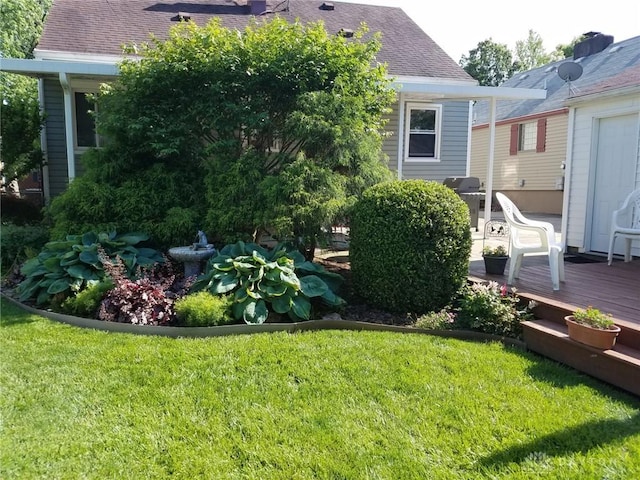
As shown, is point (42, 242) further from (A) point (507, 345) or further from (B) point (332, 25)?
(B) point (332, 25)

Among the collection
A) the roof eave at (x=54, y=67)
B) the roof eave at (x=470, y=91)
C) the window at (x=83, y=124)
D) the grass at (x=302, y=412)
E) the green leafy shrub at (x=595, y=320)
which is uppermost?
the roof eave at (x=470, y=91)

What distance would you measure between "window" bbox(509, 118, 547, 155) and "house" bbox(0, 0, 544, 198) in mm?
5316

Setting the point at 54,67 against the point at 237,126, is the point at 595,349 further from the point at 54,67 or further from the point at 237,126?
the point at 54,67

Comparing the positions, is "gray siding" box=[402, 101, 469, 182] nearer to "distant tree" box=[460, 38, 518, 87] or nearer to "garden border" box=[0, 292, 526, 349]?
"garden border" box=[0, 292, 526, 349]

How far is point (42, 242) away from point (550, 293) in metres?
6.57

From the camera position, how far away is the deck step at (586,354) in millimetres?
3111

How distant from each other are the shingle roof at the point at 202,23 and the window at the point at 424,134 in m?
0.98

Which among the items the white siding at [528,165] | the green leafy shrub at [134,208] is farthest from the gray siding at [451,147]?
the green leafy shrub at [134,208]

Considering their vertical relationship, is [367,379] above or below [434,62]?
below

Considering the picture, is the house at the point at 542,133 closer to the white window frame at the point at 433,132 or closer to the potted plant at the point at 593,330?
the white window frame at the point at 433,132

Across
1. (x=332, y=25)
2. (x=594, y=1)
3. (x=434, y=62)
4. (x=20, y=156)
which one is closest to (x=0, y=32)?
(x=20, y=156)

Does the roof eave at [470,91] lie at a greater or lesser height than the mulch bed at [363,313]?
greater

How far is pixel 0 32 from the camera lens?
52.5 feet

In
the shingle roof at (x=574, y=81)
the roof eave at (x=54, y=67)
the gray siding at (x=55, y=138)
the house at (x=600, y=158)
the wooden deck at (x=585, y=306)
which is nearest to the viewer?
the wooden deck at (x=585, y=306)
